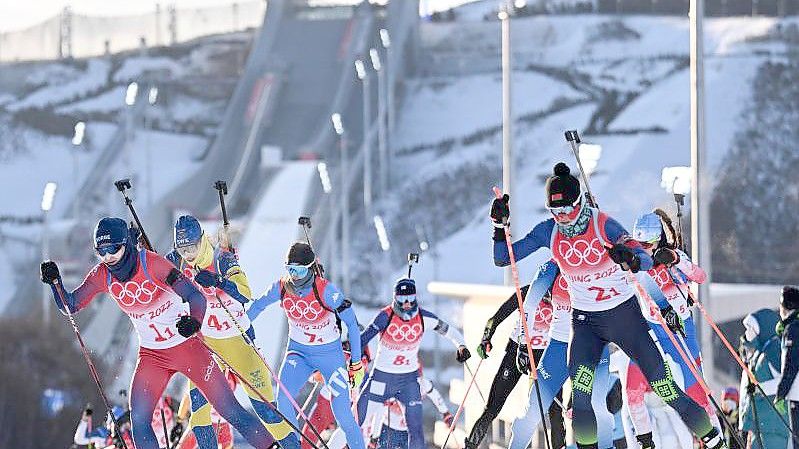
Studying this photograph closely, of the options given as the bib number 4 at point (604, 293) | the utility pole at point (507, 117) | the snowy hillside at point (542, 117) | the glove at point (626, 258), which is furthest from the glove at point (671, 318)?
the snowy hillside at point (542, 117)

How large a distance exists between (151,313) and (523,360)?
10.1 ft

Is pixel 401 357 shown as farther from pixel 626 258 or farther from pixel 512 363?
pixel 626 258

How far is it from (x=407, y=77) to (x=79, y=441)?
71642 mm

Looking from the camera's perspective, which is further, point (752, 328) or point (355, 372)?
point (752, 328)

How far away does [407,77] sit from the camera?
90125mm

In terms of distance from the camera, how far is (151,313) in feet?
42.2

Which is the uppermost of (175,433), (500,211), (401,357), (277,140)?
(277,140)

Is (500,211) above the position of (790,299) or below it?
above

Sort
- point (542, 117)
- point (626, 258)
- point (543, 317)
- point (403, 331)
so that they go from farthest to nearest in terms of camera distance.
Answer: point (542, 117) < point (403, 331) < point (543, 317) < point (626, 258)

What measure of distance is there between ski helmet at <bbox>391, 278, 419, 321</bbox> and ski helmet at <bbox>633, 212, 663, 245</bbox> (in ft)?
9.33

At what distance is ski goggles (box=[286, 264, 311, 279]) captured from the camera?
1434 cm

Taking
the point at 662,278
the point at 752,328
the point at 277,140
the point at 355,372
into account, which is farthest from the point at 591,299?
the point at 277,140

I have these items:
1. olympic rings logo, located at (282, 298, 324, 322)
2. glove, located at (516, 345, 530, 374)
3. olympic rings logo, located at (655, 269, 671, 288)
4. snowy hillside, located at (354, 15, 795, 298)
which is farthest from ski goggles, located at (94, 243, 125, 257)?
snowy hillside, located at (354, 15, 795, 298)

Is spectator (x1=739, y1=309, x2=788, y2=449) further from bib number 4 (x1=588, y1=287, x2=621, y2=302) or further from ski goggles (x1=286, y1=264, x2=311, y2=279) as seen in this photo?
ski goggles (x1=286, y1=264, x2=311, y2=279)
